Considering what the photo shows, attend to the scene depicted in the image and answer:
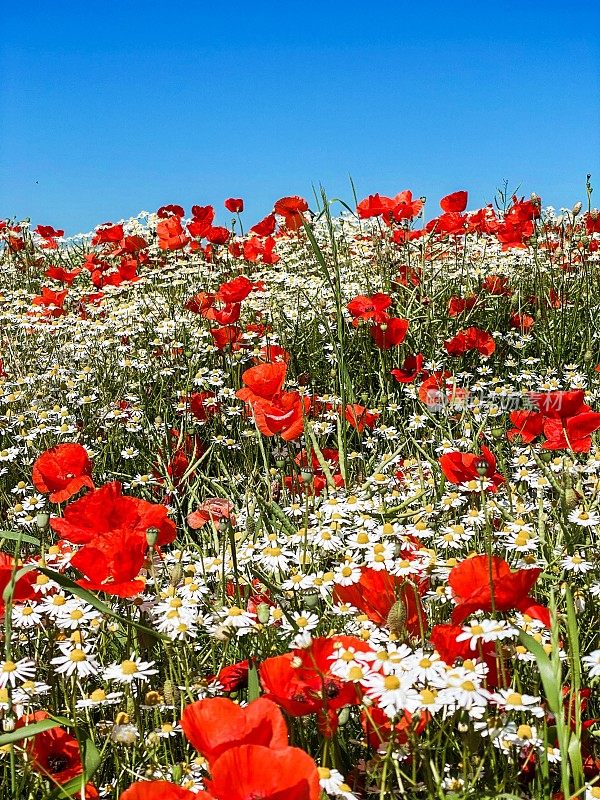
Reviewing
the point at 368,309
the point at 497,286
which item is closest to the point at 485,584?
the point at 368,309

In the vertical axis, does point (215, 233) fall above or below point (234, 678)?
above

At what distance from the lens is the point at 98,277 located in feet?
21.1

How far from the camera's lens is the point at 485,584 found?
158cm

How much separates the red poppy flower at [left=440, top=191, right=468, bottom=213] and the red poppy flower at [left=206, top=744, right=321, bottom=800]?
4.78 meters

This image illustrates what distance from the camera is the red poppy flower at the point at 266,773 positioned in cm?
109

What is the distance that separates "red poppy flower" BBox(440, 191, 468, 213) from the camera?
214 inches

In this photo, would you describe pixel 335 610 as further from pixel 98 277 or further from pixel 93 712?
pixel 98 277

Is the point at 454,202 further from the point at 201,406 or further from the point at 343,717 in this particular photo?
the point at 343,717

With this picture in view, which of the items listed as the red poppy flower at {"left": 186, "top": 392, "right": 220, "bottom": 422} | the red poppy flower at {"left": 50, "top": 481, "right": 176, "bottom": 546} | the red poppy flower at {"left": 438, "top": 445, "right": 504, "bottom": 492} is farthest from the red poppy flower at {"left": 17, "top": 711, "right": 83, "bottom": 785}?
the red poppy flower at {"left": 186, "top": 392, "right": 220, "bottom": 422}

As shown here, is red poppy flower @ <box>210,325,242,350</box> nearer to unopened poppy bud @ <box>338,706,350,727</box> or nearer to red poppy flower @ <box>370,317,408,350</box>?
red poppy flower @ <box>370,317,408,350</box>

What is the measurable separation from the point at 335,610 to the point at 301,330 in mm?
3553

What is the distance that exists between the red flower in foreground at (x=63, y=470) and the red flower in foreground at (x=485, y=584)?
1359 mm

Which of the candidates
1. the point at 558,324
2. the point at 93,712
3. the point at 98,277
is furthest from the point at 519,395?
the point at 98,277

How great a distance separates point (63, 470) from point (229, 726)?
1.59 m
